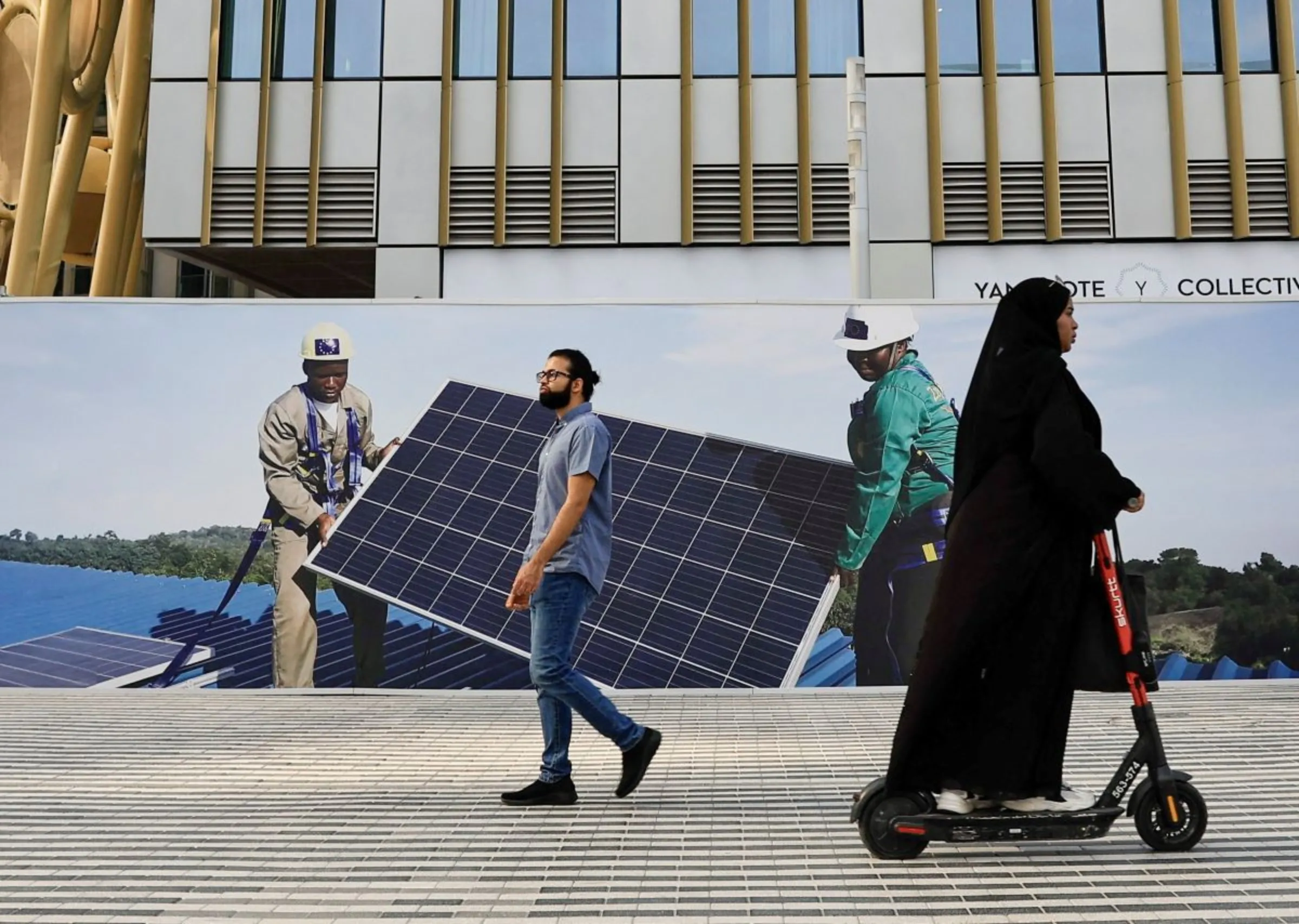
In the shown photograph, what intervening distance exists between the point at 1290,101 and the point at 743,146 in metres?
7.26

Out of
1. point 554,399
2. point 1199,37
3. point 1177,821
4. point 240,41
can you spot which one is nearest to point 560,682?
point 554,399

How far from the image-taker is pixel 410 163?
58.3 ft

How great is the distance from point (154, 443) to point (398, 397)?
5.39 feet

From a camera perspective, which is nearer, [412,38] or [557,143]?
[557,143]

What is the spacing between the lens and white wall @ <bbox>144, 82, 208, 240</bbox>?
18078 mm

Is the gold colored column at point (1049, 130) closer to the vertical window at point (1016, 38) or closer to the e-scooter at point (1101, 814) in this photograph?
the vertical window at point (1016, 38)

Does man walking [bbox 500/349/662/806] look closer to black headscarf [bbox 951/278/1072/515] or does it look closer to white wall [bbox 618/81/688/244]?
black headscarf [bbox 951/278/1072/515]

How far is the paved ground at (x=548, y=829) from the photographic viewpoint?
3654mm

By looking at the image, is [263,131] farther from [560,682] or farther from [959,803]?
[959,803]

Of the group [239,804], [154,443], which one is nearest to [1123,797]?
[239,804]

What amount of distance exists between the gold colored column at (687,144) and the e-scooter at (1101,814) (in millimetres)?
13716

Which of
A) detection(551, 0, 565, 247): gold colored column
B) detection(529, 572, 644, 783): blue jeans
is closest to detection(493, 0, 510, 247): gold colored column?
detection(551, 0, 565, 247): gold colored column

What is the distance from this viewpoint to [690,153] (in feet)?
57.4

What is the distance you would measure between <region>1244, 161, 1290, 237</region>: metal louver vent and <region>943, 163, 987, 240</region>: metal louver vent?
3.45 meters
